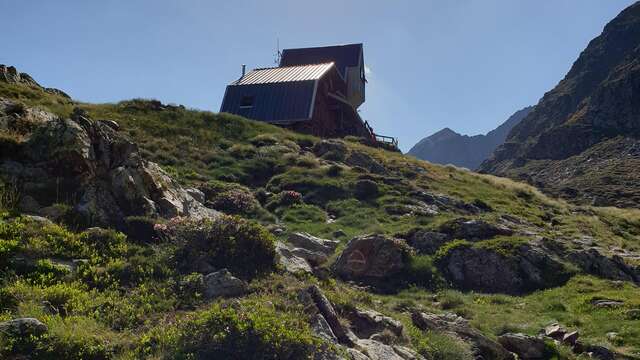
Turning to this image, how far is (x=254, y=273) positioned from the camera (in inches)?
468

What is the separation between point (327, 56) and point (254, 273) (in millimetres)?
56374

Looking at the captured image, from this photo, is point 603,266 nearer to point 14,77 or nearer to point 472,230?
point 472,230

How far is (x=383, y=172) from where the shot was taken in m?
35.2

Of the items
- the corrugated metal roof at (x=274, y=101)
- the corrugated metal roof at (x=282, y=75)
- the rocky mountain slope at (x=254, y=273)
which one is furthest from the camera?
the corrugated metal roof at (x=282, y=75)

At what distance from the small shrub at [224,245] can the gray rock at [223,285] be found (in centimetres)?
86

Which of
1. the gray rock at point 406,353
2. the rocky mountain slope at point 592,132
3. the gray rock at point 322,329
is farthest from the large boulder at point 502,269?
the rocky mountain slope at point 592,132

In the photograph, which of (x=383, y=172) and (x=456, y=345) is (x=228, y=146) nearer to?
(x=383, y=172)

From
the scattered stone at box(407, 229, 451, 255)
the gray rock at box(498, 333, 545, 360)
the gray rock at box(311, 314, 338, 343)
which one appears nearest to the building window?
the scattered stone at box(407, 229, 451, 255)

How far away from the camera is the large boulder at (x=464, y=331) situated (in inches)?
460

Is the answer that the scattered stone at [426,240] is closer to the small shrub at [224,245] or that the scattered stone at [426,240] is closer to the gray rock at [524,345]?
the gray rock at [524,345]

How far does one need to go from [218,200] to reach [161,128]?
13.6m

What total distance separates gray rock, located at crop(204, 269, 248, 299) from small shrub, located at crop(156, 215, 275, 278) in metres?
0.86

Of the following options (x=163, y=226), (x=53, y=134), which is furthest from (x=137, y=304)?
(x=53, y=134)

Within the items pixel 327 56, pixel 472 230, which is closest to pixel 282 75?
pixel 327 56
